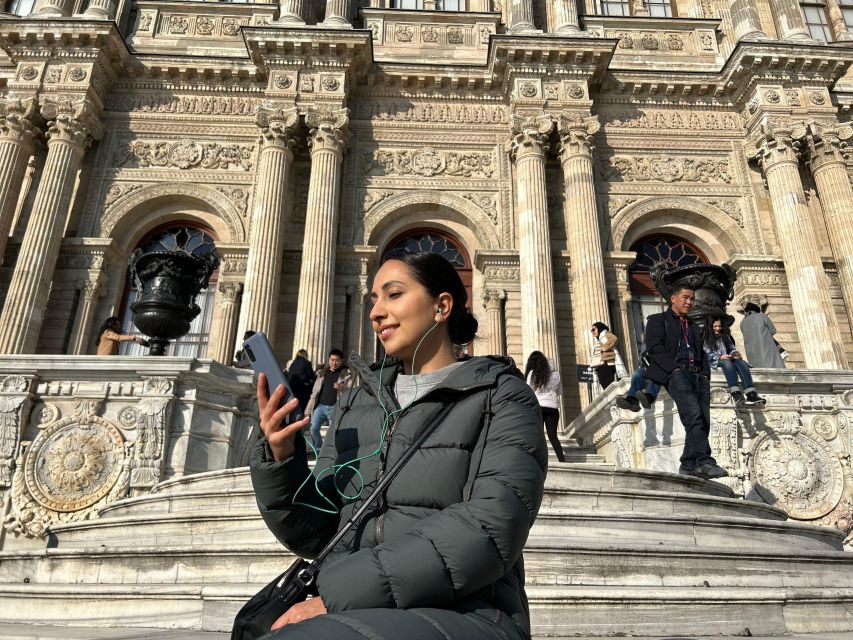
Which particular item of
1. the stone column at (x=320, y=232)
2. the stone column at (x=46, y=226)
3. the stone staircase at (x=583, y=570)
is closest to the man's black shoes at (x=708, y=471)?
the stone staircase at (x=583, y=570)

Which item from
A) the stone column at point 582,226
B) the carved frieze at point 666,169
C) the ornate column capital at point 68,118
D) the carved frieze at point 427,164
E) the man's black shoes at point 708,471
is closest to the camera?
the man's black shoes at point 708,471

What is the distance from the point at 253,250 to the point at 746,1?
48.0 ft

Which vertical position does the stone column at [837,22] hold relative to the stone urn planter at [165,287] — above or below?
above

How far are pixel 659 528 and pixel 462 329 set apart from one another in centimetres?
347

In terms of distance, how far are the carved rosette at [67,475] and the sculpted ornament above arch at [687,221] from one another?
38.3 ft

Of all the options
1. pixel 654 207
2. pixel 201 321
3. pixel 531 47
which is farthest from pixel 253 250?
pixel 654 207

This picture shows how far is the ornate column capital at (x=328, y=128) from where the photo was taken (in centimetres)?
1418

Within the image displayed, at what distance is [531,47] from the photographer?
48.9 feet

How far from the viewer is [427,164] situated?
1528 centimetres

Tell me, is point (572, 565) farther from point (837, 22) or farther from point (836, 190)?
point (837, 22)

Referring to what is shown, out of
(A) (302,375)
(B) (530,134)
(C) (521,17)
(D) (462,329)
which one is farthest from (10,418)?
(C) (521,17)

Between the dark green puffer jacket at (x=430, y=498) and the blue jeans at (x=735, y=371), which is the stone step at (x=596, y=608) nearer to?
the dark green puffer jacket at (x=430, y=498)

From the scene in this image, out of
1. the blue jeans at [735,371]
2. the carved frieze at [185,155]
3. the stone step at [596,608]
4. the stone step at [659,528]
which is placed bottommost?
the stone step at [596,608]

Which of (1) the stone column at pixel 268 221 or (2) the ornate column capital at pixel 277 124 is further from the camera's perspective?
(2) the ornate column capital at pixel 277 124
